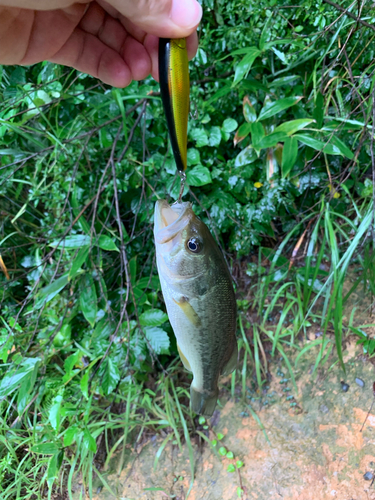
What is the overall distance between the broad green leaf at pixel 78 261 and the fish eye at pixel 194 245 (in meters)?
0.85

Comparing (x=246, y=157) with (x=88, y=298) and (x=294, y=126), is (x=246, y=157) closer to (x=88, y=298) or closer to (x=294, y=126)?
(x=294, y=126)

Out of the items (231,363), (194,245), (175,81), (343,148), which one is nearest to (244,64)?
(343,148)

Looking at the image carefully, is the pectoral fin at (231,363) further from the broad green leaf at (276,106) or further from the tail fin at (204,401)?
the broad green leaf at (276,106)

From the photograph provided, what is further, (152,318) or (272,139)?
(152,318)

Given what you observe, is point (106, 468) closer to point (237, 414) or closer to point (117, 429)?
point (117, 429)

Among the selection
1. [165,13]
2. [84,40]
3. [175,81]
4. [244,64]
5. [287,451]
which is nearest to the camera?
[175,81]

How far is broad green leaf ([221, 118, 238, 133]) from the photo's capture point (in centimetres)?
181

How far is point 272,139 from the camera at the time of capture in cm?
164

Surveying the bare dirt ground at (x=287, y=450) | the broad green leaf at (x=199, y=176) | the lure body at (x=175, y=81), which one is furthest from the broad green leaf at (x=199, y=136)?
the bare dirt ground at (x=287, y=450)

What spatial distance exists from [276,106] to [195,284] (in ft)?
4.01

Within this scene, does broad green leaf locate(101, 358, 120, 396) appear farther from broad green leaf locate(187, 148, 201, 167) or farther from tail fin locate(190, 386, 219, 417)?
broad green leaf locate(187, 148, 201, 167)

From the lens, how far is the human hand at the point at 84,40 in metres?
1.17

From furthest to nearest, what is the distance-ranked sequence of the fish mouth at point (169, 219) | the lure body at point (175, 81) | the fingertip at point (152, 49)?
the fingertip at point (152, 49), the fish mouth at point (169, 219), the lure body at point (175, 81)

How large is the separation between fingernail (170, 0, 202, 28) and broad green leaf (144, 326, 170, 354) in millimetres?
1467
